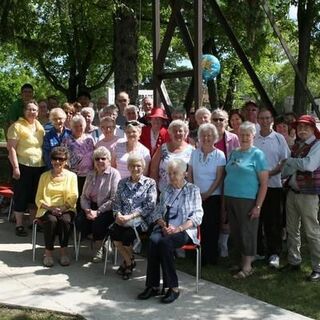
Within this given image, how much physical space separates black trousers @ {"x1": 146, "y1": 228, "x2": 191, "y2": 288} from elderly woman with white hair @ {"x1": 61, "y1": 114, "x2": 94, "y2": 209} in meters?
1.82

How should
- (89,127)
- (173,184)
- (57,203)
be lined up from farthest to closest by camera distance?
(89,127) < (57,203) < (173,184)

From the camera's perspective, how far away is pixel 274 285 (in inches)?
214

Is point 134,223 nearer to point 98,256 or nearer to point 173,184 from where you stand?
point 173,184

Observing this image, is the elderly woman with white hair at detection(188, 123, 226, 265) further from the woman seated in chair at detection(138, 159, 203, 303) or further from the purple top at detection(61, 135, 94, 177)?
the purple top at detection(61, 135, 94, 177)

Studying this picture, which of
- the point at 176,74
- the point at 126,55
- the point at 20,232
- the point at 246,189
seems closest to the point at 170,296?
the point at 246,189

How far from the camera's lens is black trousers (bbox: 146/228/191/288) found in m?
4.95

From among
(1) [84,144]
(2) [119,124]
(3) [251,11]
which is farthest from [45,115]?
(3) [251,11]

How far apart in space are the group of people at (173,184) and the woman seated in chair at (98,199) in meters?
0.01

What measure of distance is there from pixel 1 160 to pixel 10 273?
27.9 ft

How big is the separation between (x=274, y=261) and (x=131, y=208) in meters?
1.67

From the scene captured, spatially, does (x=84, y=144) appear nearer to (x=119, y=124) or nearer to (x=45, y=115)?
(x=119, y=124)

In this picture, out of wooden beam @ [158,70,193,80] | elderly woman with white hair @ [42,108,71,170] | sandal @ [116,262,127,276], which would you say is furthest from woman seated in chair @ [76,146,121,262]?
wooden beam @ [158,70,193,80]

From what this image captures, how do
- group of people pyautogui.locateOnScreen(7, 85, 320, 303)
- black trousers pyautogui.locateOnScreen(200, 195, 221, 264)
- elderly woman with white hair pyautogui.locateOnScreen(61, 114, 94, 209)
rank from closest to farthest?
1. group of people pyautogui.locateOnScreen(7, 85, 320, 303)
2. black trousers pyautogui.locateOnScreen(200, 195, 221, 264)
3. elderly woman with white hair pyautogui.locateOnScreen(61, 114, 94, 209)

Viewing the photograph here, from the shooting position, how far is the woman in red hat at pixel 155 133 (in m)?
6.45
